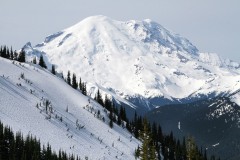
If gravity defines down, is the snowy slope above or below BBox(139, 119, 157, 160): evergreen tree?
below

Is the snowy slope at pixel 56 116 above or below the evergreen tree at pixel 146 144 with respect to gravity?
below

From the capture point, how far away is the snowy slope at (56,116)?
125 m

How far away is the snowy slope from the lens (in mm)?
124875

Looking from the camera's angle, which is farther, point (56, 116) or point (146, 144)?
point (56, 116)

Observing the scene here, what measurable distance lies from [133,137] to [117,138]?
68.7 ft

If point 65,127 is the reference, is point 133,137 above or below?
below

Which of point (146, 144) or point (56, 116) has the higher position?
point (146, 144)

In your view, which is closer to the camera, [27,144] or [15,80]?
[27,144]

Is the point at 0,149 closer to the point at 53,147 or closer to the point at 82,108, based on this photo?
the point at 53,147

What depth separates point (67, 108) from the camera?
159750 millimetres

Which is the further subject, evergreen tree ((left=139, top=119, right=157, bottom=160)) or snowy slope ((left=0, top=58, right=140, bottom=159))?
snowy slope ((left=0, top=58, right=140, bottom=159))

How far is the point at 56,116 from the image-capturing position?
143m

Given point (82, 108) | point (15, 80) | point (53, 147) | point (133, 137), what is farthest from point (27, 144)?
point (133, 137)

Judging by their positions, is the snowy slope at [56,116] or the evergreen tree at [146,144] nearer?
the evergreen tree at [146,144]
